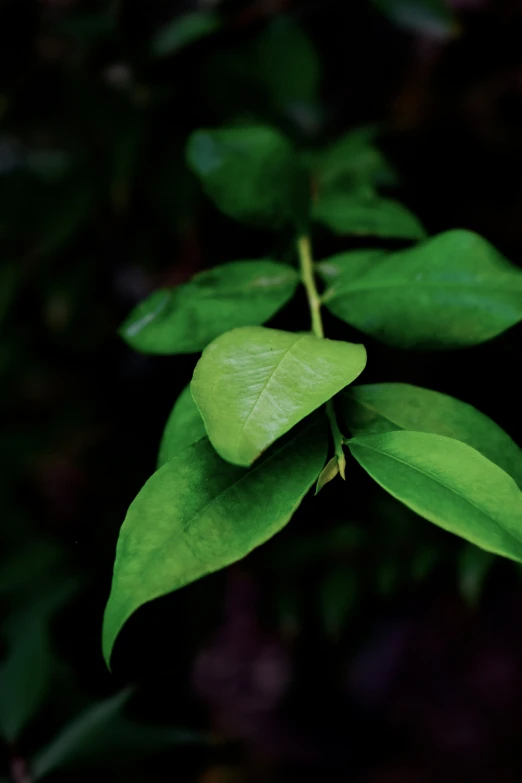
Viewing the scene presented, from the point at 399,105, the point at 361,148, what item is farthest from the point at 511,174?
the point at 361,148

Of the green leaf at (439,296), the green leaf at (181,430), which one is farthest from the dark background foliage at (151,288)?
the green leaf at (181,430)

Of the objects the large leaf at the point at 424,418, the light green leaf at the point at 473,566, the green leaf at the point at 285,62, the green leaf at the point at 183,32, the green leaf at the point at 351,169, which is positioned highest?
the green leaf at the point at 183,32

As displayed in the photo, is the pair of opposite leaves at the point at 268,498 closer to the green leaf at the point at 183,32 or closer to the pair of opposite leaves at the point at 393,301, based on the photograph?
the pair of opposite leaves at the point at 393,301

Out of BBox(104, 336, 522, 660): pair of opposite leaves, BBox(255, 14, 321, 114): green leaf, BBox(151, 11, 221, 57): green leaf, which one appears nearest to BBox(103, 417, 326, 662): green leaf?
BBox(104, 336, 522, 660): pair of opposite leaves

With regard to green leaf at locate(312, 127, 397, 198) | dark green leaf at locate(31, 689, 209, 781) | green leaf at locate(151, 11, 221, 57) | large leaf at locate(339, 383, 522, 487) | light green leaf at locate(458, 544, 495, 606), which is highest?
green leaf at locate(151, 11, 221, 57)

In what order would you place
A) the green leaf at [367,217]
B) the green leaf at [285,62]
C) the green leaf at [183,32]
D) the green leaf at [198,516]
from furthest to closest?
the green leaf at [285,62], the green leaf at [183,32], the green leaf at [367,217], the green leaf at [198,516]

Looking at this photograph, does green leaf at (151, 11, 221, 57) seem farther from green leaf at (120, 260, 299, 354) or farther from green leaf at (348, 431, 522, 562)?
green leaf at (348, 431, 522, 562)

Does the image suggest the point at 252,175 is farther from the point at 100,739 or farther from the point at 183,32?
the point at 100,739
